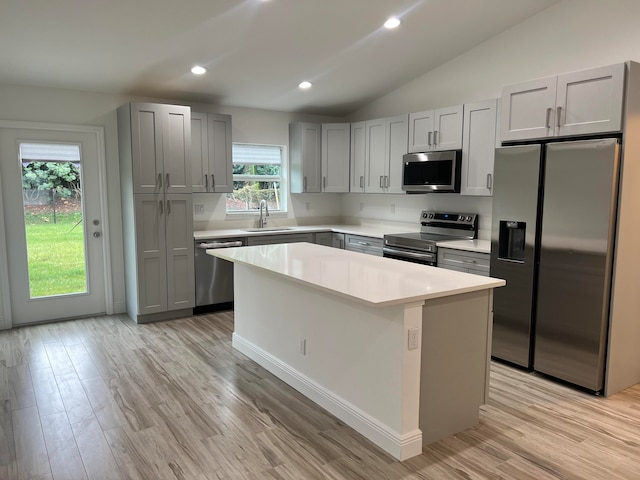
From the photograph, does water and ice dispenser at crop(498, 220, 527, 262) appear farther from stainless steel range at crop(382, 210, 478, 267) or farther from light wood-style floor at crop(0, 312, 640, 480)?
light wood-style floor at crop(0, 312, 640, 480)

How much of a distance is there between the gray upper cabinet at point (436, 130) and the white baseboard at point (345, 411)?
2.71 metres

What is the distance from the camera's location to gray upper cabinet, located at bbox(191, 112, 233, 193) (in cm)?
522

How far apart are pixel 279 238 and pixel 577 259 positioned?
3231 millimetres

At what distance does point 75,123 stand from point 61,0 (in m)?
1.87

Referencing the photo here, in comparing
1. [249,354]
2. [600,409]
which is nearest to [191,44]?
[249,354]

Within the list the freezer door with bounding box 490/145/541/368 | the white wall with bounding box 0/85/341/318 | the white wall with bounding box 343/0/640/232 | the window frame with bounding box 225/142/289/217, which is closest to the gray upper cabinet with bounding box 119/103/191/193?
the white wall with bounding box 0/85/341/318

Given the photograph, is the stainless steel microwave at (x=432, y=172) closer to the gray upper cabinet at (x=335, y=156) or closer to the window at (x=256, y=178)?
the gray upper cabinet at (x=335, y=156)

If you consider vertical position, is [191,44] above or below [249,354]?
above

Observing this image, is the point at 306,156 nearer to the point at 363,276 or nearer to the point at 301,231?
the point at 301,231

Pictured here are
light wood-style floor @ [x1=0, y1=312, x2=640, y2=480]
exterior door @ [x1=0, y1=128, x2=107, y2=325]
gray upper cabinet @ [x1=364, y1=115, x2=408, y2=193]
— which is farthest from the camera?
gray upper cabinet @ [x1=364, y1=115, x2=408, y2=193]

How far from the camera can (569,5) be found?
396 cm

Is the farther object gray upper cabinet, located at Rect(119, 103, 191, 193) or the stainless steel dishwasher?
the stainless steel dishwasher

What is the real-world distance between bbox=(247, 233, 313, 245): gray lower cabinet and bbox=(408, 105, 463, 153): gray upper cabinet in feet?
5.34

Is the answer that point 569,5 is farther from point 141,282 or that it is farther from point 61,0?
point 141,282
